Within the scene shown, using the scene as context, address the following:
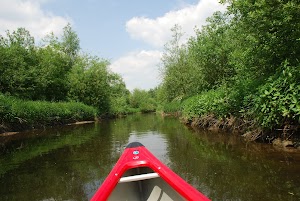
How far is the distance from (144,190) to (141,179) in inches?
20.4

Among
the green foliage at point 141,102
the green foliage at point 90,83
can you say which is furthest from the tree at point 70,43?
the green foliage at point 141,102

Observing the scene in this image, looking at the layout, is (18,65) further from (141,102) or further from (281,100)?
(141,102)

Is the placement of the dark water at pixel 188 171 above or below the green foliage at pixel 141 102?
below

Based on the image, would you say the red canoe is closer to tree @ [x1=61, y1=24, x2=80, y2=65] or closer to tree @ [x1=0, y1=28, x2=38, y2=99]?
tree @ [x1=0, y1=28, x2=38, y2=99]

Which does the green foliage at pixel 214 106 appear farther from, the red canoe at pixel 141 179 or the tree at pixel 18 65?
the tree at pixel 18 65

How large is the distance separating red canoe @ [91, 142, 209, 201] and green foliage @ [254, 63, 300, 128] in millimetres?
4920

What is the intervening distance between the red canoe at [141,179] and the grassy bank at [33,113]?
16.2 m

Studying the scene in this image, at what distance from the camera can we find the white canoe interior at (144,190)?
14.3ft

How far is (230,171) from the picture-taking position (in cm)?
684

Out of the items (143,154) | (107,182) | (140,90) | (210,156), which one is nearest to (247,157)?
(210,156)

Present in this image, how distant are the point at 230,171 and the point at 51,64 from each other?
3379cm

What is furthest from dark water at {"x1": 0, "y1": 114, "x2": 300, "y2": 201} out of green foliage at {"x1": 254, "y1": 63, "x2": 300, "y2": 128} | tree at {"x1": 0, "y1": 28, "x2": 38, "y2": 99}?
tree at {"x1": 0, "y1": 28, "x2": 38, "y2": 99}

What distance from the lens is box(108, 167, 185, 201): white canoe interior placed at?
4.36m

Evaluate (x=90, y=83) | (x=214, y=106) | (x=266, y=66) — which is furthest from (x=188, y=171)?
(x=90, y=83)
